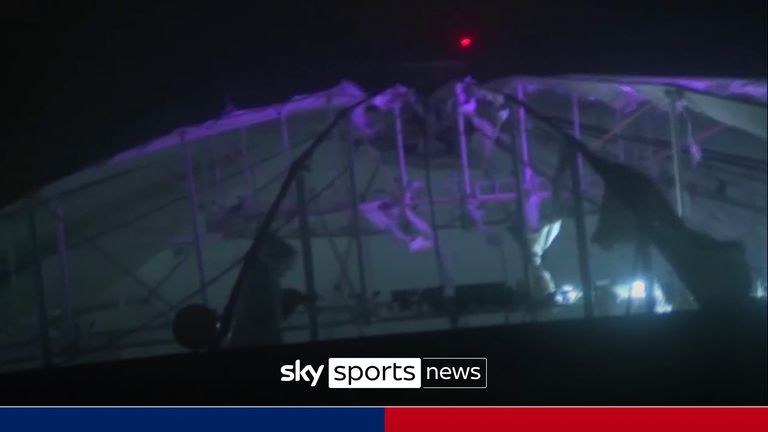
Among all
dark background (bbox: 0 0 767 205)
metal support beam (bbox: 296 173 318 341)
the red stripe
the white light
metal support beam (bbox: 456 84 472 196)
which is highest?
dark background (bbox: 0 0 767 205)

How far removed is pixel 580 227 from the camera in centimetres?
100

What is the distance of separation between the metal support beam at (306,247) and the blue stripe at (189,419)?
11 cm

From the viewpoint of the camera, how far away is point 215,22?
1.03 metres

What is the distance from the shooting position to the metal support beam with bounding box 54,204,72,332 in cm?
100

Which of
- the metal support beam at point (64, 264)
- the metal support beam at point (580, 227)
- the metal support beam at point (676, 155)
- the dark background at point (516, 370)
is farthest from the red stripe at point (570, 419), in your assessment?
the metal support beam at point (64, 264)

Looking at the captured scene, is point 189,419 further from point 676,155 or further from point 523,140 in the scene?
point 676,155

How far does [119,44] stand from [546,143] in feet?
1.96

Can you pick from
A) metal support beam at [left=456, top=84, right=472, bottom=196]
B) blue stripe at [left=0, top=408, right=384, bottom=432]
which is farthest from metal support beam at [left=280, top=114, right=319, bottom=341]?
metal support beam at [left=456, top=84, right=472, bottom=196]

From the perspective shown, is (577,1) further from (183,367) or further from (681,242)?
(183,367)

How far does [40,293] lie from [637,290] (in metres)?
0.79

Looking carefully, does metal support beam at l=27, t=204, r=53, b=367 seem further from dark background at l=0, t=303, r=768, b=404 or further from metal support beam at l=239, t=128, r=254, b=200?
metal support beam at l=239, t=128, r=254, b=200

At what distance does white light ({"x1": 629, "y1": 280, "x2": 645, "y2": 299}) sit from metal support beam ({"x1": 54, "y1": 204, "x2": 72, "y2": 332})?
29.1 inches

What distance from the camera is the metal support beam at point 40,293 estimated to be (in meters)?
1.00

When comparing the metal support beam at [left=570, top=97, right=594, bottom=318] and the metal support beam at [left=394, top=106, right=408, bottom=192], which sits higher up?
the metal support beam at [left=394, top=106, right=408, bottom=192]
